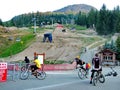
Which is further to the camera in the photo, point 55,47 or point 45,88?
point 55,47

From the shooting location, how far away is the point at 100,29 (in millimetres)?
117125

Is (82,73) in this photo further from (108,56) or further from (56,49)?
(56,49)

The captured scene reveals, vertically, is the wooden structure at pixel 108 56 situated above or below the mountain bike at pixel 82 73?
below

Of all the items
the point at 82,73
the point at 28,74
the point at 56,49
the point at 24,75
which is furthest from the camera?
the point at 56,49

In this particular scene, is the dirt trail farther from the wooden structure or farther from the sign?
the sign

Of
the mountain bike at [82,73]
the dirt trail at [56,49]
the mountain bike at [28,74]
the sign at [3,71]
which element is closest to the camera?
the sign at [3,71]

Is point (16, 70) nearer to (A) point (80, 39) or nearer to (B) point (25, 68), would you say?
(B) point (25, 68)

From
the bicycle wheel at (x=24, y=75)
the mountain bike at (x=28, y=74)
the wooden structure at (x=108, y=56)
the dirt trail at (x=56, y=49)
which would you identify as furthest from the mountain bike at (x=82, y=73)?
the dirt trail at (x=56, y=49)

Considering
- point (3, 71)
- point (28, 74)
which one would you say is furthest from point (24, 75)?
point (3, 71)

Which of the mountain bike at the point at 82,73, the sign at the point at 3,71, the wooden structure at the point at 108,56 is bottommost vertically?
the wooden structure at the point at 108,56

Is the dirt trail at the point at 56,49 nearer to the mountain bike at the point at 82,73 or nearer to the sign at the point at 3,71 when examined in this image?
the mountain bike at the point at 82,73

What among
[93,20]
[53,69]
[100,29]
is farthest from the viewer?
[93,20]

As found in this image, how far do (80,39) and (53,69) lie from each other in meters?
54.0

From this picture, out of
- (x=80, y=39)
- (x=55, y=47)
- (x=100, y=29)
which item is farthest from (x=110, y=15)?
(x=55, y=47)
